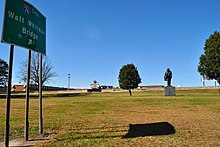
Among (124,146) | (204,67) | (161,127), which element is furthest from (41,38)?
(204,67)

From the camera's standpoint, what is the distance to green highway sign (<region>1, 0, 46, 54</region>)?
5457 millimetres

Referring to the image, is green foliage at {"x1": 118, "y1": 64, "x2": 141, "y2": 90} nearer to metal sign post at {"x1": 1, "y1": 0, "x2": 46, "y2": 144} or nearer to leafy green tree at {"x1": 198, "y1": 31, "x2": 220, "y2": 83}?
leafy green tree at {"x1": 198, "y1": 31, "x2": 220, "y2": 83}

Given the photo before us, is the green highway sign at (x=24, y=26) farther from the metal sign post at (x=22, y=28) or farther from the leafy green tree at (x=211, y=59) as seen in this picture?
the leafy green tree at (x=211, y=59)

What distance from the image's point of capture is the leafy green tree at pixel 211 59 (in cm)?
3622

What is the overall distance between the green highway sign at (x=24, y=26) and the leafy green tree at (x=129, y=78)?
4118cm

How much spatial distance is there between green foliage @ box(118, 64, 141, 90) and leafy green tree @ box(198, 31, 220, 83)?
13.7 metres

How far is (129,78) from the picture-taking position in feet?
159

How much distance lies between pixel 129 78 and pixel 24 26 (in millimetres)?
42635

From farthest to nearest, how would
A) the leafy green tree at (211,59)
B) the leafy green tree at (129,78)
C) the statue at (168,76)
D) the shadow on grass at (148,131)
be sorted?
the leafy green tree at (129,78), the leafy green tree at (211,59), the statue at (168,76), the shadow on grass at (148,131)

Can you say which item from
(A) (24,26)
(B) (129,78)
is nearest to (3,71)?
(B) (129,78)

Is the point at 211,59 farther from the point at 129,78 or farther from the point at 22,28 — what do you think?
the point at 22,28

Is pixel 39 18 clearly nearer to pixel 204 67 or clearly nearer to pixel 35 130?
pixel 35 130

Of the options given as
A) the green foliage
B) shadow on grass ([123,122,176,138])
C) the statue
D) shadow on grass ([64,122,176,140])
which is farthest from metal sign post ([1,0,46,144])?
the green foliage

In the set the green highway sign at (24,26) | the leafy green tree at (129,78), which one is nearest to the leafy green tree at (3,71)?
the leafy green tree at (129,78)
